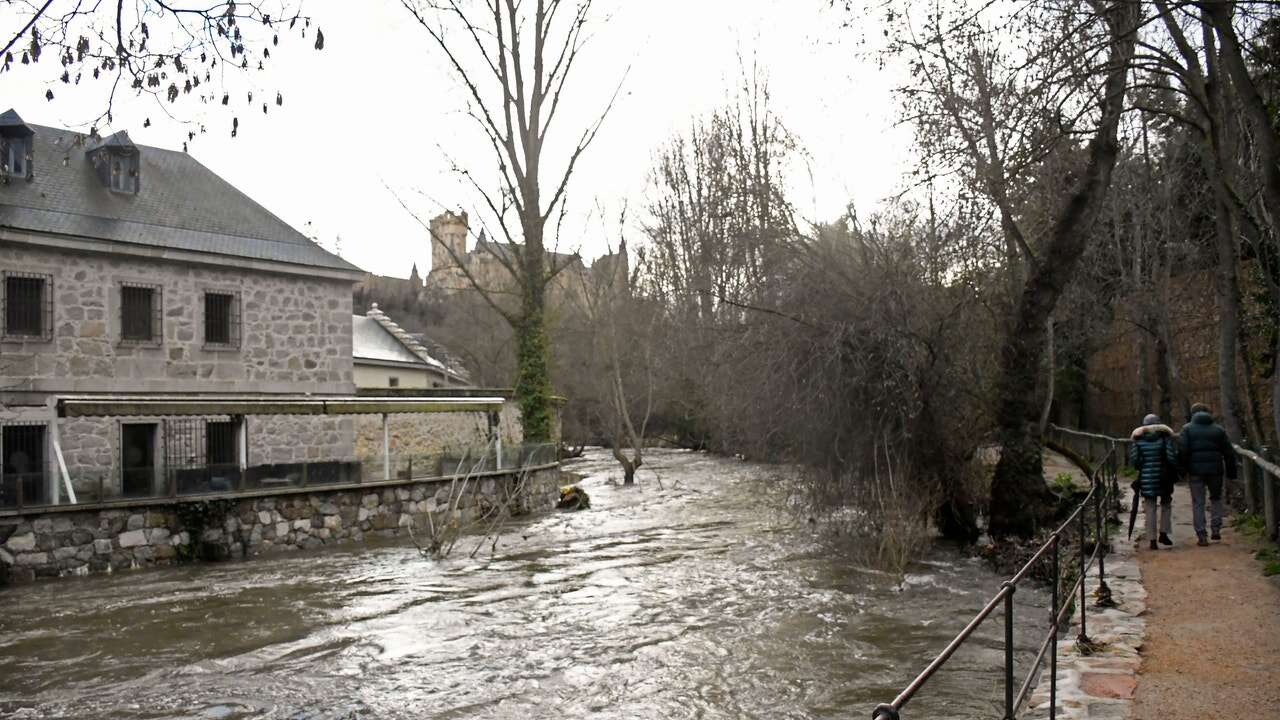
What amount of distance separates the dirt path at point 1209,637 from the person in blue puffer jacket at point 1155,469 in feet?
1.67

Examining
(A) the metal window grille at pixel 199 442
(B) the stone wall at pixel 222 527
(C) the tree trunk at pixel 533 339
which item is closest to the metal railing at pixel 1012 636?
(B) the stone wall at pixel 222 527

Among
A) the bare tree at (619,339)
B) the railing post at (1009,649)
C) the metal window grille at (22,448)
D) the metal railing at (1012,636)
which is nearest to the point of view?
the metal railing at (1012,636)

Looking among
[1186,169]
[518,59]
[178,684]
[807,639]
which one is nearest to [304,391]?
[518,59]

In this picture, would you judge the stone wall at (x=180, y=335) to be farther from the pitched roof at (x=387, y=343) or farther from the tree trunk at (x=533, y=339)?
the pitched roof at (x=387, y=343)

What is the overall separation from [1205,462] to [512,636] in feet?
27.6

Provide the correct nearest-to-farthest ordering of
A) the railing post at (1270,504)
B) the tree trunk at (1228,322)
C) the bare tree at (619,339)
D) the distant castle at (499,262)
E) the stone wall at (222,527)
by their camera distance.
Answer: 1. the railing post at (1270,504)
2. the tree trunk at (1228,322)
3. the stone wall at (222,527)
4. the distant castle at (499,262)
5. the bare tree at (619,339)

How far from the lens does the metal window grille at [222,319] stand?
73.3 feet

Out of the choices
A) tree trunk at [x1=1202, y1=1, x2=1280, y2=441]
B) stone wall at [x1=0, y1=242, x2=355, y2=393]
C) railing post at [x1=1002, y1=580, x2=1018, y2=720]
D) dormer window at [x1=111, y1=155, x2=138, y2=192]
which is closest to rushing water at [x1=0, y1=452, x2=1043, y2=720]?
railing post at [x1=1002, y1=580, x2=1018, y2=720]

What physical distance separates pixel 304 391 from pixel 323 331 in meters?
1.53

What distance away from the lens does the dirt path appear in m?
6.17

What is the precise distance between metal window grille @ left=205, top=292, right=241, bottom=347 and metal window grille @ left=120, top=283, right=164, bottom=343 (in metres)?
1.19

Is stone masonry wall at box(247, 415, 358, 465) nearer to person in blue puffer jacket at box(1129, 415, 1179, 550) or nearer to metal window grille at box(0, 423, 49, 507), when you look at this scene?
metal window grille at box(0, 423, 49, 507)

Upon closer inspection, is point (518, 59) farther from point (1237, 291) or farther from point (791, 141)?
point (1237, 291)

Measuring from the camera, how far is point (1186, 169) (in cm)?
2361
